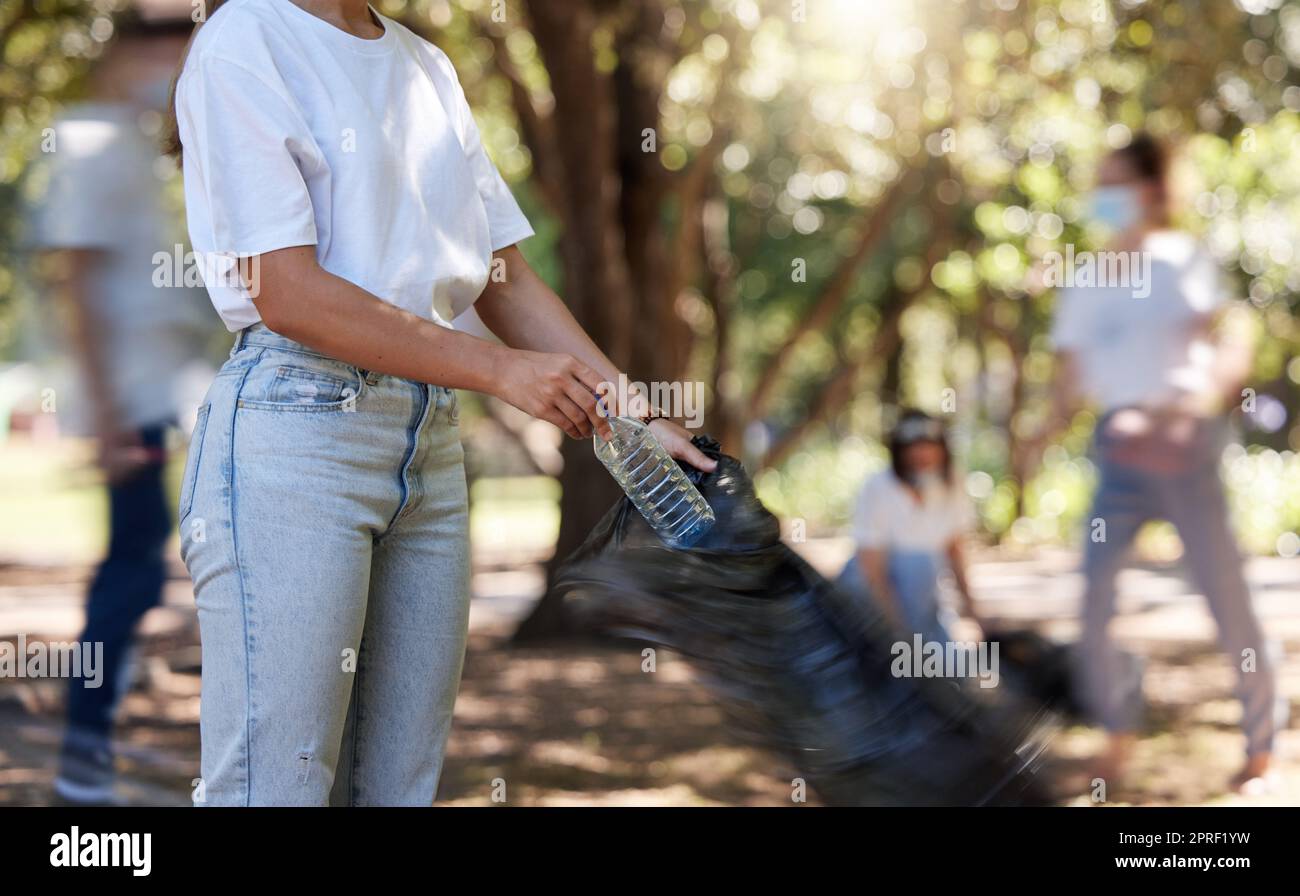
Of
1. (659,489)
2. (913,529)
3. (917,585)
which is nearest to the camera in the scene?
(659,489)

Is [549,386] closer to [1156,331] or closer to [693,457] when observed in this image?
[693,457]

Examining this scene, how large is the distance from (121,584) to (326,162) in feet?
9.25

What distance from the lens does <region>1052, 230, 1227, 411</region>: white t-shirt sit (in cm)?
509

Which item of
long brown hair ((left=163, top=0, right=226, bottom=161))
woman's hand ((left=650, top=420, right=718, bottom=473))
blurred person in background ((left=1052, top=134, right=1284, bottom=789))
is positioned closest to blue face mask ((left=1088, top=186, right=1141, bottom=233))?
blurred person in background ((left=1052, top=134, right=1284, bottom=789))

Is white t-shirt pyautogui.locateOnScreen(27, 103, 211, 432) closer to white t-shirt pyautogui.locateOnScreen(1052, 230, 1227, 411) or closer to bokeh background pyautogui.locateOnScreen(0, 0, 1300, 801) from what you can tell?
bokeh background pyautogui.locateOnScreen(0, 0, 1300, 801)

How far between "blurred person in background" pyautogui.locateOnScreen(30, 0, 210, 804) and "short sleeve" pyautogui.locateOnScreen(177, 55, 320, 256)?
2.46 meters

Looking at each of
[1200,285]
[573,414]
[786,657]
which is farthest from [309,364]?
[1200,285]

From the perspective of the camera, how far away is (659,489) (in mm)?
2438

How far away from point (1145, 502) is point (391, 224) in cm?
364

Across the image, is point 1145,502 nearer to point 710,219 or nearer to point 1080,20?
point 1080,20

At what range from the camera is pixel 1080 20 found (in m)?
9.70

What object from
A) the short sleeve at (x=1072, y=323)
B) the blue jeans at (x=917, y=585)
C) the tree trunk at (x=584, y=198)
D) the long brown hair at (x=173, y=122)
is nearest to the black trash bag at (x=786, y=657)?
the long brown hair at (x=173, y=122)

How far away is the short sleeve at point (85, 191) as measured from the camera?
446cm

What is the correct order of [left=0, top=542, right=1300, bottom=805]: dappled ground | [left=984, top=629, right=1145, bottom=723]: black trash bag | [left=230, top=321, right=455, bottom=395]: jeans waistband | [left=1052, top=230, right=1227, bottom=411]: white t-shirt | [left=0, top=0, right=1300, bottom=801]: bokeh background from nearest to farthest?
1. [left=230, top=321, right=455, bottom=395]: jeans waistband
2. [left=984, top=629, right=1145, bottom=723]: black trash bag
3. [left=1052, top=230, right=1227, bottom=411]: white t-shirt
4. [left=0, top=542, right=1300, bottom=805]: dappled ground
5. [left=0, top=0, right=1300, bottom=801]: bokeh background
